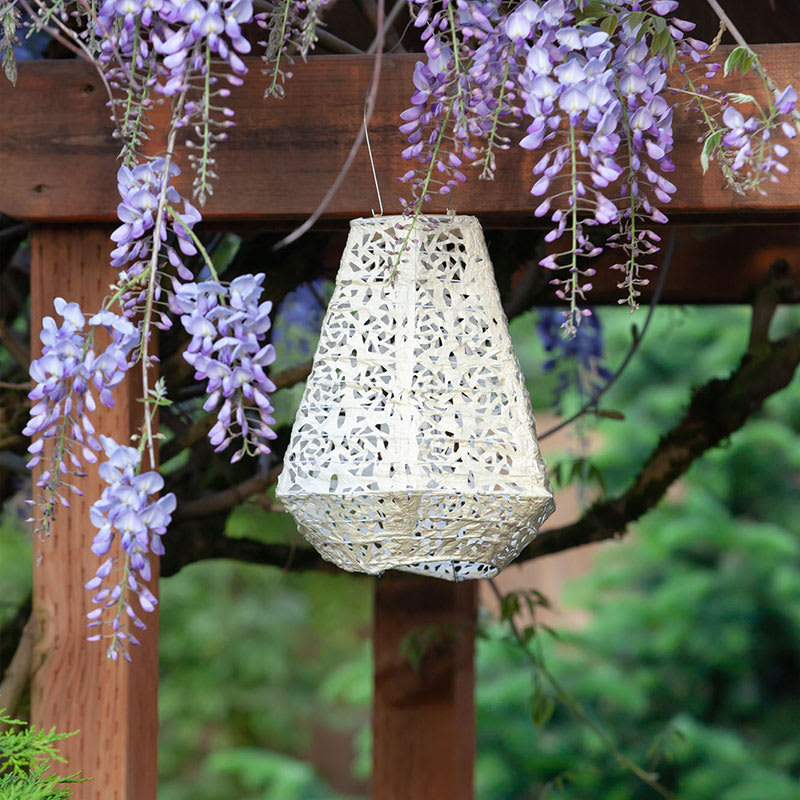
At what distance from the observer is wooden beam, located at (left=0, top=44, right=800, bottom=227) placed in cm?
112

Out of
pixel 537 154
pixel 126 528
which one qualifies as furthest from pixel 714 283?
pixel 126 528

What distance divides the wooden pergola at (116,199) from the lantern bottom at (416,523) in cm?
32

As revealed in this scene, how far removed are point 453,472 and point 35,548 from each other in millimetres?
506

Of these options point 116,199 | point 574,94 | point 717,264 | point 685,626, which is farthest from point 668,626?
point 574,94

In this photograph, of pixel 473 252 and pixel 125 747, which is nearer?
pixel 473 252

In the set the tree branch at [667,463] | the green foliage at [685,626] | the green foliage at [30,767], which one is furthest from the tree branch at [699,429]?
the green foliage at [685,626]

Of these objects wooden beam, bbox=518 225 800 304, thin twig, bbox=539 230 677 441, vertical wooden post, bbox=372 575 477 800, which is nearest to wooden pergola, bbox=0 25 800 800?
thin twig, bbox=539 230 677 441

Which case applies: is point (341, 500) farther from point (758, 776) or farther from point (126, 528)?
point (758, 776)

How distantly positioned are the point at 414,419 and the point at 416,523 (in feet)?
0.29

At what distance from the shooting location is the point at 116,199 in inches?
46.1

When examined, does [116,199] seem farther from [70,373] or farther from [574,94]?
[574,94]

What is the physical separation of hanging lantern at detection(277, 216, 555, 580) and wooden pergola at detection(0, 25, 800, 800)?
0.16m

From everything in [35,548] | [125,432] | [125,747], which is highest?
[125,432]

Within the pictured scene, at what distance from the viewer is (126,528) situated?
0.84 meters
